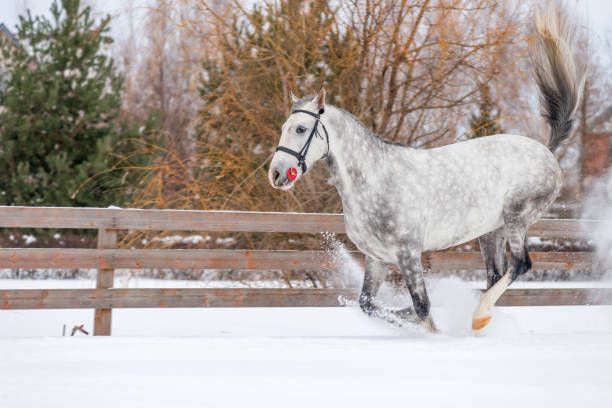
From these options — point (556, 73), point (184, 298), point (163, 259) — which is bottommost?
point (184, 298)

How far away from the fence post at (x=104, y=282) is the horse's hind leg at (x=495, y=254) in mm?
2701

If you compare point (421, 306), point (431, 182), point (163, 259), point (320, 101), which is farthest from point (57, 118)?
point (421, 306)

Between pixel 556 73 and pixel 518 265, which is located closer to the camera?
pixel 518 265

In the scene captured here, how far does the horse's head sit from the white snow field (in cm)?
95

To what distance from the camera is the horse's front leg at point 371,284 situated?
149 inches

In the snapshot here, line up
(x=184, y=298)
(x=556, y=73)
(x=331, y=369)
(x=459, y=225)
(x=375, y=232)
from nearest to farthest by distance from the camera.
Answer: (x=331, y=369)
(x=375, y=232)
(x=459, y=225)
(x=556, y=73)
(x=184, y=298)

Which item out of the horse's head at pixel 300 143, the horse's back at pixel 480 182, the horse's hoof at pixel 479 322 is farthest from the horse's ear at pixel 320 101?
the horse's hoof at pixel 479 322

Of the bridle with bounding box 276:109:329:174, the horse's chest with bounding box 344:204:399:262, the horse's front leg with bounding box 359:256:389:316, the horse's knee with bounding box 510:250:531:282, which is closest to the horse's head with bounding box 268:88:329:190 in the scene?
the bridle with bounding box 276:109:329:174

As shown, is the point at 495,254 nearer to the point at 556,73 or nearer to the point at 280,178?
the point at 556,73

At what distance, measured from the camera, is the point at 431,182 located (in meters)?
3.62

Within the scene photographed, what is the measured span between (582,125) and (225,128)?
43.4 ft

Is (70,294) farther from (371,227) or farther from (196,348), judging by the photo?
(371,227)

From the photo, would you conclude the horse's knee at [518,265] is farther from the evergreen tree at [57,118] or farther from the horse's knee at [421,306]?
the evergreen tree at [57,118]

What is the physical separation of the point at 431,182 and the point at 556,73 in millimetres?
1403
